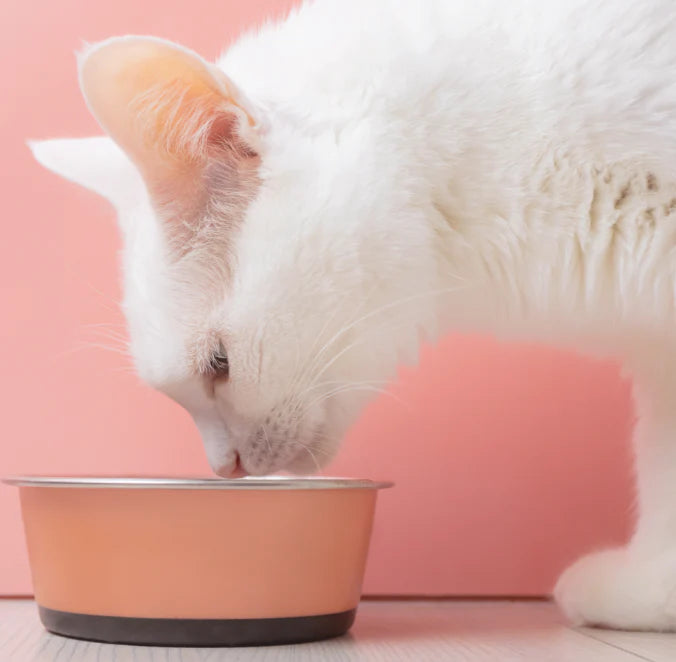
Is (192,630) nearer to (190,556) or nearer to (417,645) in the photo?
(190,556)

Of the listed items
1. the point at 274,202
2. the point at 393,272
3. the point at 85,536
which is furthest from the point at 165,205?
the point at 85,536

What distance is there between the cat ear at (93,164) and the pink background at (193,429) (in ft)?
1.23

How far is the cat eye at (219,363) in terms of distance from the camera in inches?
46.0

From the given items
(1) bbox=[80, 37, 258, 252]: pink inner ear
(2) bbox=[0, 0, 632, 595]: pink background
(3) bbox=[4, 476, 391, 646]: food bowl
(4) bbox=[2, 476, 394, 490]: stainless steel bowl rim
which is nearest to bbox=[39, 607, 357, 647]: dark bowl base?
(3) bbox=[4, 476, 391, 646]: food bowl

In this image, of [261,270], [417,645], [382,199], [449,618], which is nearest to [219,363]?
[261,270]

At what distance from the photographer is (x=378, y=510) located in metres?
1.77

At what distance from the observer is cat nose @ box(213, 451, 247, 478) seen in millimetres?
1231

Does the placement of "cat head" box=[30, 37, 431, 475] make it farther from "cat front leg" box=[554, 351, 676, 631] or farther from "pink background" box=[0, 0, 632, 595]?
"pink background" box=[0, 0, 632, 595]

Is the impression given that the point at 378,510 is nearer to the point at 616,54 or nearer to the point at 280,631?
the point at 280,631

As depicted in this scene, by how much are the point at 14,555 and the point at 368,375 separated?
78 cm

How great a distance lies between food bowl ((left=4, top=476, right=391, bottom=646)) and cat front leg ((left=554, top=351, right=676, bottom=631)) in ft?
1.18

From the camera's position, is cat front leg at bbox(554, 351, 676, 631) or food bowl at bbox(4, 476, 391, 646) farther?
cat front leg at bbox(554, 351, 676, 631)

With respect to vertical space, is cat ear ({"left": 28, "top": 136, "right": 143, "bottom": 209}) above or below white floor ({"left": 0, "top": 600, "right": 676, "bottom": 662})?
above

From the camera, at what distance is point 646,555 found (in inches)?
54.1
